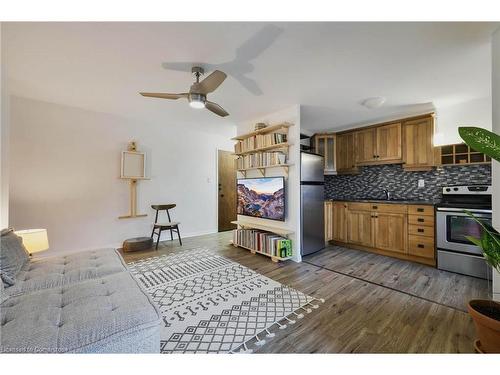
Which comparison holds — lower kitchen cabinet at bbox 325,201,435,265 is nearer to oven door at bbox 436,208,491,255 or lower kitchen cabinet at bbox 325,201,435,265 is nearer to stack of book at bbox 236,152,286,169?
oven door at bbox 436,208,491,255

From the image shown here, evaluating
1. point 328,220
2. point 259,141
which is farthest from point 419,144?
point 259,141

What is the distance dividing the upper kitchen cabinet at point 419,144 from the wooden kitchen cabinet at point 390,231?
876mm

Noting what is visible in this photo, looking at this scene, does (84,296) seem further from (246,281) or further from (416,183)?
(416,183)

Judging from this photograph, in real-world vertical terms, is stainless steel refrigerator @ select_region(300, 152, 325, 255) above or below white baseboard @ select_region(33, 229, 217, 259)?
above

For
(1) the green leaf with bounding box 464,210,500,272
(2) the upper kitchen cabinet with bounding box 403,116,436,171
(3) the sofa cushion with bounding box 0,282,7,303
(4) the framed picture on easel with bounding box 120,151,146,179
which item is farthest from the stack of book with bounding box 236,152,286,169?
(3) the sofa cushion with bounding box 0,282,7,303

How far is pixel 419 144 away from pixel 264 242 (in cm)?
292

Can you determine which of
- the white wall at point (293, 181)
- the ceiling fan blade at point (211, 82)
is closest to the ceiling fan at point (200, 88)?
the ceiling fan blade at point (211, 82)

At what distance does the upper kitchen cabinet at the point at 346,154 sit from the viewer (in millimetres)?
4020

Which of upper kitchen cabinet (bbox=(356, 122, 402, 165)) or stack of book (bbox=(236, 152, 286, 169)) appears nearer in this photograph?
stack of book (bbox=(236, 152, 286, 169))

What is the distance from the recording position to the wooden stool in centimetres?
349

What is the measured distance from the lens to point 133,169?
148 inches

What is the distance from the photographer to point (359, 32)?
163cm

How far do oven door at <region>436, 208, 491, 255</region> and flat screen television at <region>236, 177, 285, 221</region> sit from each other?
2.09m
